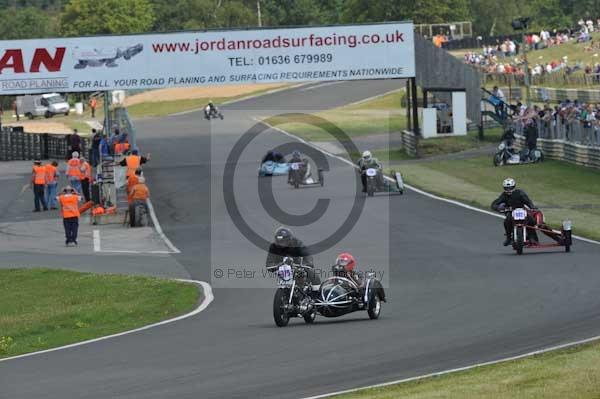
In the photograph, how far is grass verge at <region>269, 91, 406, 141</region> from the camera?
68.3 m

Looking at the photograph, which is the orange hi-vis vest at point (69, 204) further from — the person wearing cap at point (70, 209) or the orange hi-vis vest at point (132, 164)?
the orange hi-vis vest at point (132, 164)

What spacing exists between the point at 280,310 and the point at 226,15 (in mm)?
119379

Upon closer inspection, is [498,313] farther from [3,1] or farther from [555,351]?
[3,1]

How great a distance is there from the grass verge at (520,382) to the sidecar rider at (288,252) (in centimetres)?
→ 487

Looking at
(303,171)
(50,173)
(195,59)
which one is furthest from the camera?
(195,59)

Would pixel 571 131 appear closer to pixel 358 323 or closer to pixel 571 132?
pixel 571 132

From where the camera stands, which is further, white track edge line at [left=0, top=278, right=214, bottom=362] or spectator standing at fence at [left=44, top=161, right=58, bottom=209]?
spectator standing at fence at [left=44, top=161, right=58, bottom=209]

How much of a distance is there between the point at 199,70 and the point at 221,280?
24.0 metres

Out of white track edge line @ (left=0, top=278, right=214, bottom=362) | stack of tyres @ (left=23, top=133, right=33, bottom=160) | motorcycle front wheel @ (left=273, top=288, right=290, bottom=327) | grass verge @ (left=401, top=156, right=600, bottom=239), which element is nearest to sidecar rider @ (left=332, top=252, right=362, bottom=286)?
motorcycle front wheel @ (left=273, top=288, right=290, bottom=327)

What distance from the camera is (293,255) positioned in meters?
17.6

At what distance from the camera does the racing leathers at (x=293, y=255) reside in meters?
17.5

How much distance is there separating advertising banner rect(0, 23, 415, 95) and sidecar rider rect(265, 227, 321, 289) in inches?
1133

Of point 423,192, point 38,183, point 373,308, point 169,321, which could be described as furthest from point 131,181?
point 373,308

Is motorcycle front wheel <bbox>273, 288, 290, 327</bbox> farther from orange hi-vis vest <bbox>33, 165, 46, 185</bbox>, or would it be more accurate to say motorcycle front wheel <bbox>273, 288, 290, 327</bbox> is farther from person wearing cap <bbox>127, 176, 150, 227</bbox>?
orange hi-vis vest <bbox>33, 165, 46, 185</bbox>
